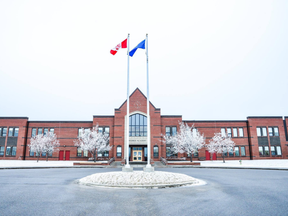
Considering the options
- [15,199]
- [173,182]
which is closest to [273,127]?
[173,182]

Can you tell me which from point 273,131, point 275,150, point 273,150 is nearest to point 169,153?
point 273,150

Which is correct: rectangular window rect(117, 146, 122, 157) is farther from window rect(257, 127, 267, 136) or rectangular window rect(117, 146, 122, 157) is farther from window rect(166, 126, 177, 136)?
window rect(257, 127, 267, 136)

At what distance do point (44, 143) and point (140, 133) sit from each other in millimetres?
18527

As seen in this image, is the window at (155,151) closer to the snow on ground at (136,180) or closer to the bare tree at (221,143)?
the bare tree at (221,143)

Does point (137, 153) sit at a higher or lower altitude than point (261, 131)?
lower

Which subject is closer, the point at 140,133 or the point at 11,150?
the point at 140,133

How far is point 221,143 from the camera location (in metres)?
40.9

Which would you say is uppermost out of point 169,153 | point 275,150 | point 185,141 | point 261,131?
point 261,131

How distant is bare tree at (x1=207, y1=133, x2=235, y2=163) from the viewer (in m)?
40.5

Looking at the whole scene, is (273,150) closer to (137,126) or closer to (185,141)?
(185,141)

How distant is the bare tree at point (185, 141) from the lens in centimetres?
3638

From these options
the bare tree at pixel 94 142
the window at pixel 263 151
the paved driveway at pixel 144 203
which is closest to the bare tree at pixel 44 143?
the bare tree at pixel 94 142

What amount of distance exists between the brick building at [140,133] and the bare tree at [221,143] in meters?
1.38

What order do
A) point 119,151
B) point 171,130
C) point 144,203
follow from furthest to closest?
point 171,130
point 119,151
point 144,203
